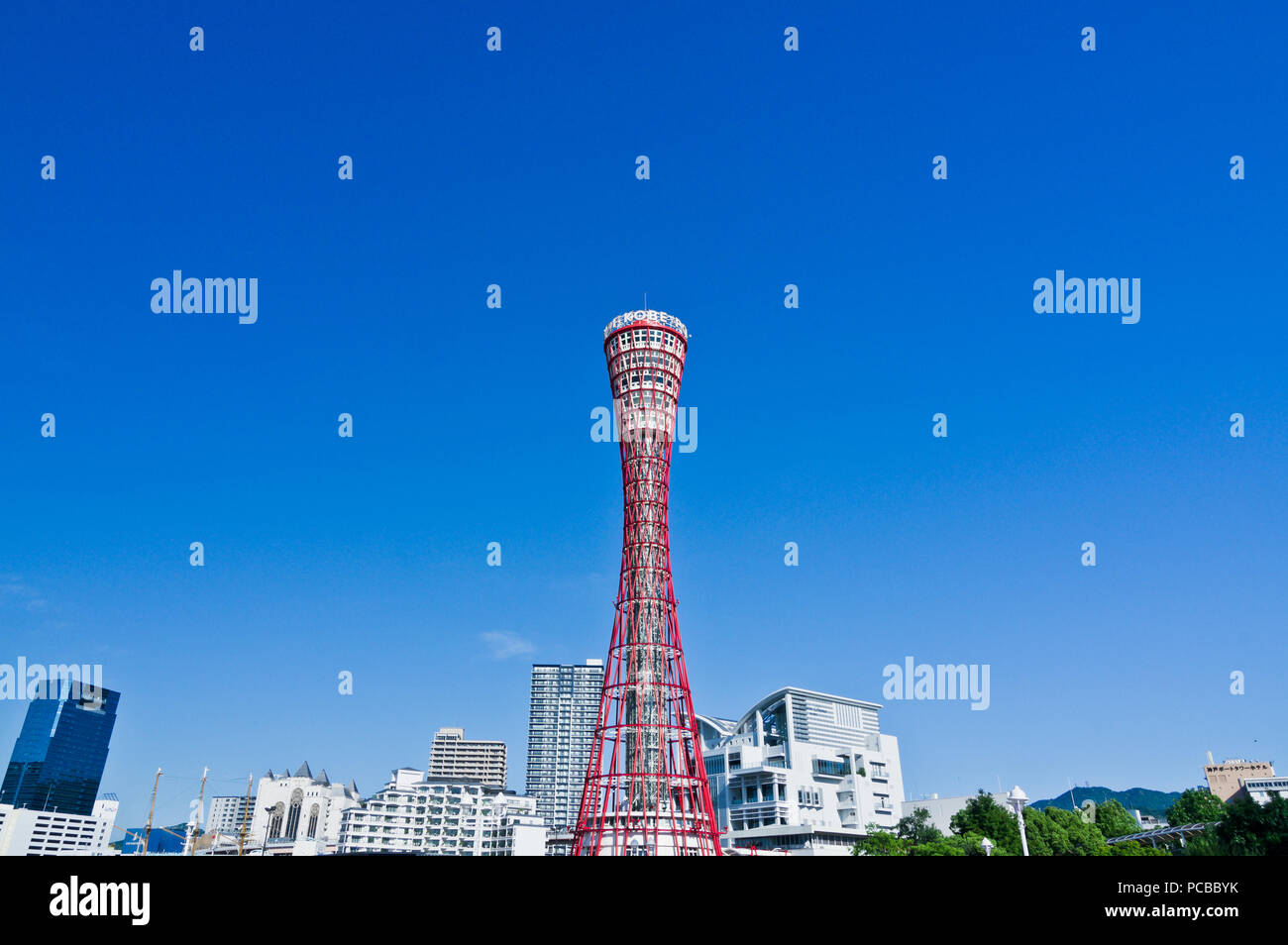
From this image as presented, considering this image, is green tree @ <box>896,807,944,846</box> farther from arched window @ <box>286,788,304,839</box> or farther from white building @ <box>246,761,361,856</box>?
arched window @ <box>286,788,304,839</box>

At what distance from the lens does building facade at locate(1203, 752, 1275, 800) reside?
497 feet

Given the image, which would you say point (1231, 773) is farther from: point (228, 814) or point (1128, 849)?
point (228, 814)

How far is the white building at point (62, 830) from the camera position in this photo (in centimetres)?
11094

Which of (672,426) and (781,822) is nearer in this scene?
Result: (672,426)

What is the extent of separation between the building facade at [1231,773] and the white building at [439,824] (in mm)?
129105

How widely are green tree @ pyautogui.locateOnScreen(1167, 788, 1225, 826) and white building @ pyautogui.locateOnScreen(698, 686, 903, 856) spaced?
2791 centimetres

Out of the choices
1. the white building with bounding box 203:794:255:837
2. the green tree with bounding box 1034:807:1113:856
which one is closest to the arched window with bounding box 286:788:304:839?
the white building with bounding box 203:794:255:837

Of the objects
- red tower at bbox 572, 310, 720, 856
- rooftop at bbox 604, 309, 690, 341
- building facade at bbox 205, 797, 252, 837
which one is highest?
rooftop at bbox 604, 309, 690, 341

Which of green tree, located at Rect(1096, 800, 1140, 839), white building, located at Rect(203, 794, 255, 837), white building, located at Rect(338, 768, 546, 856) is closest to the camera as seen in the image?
green tree, located at Rect(1096, 800, 1140, 839)

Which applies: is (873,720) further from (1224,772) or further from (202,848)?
(202,848)

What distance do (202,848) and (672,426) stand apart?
137 m

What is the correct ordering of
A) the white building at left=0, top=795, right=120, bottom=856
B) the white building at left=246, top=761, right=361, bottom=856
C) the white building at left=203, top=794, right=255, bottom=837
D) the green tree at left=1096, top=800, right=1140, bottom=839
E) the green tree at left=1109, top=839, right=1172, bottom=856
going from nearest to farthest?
the green tree at left=1109, top=839, right=1172, bottom=856 < the green tree at left=1096, top=800, right=1140, bottom=839 < the white building at left=0, top=795, right=120, bottom=856 < the white building at left=246, top=761, right=361, bottom=856 < the white building at left=203, top=794, right=255, bottom=837
